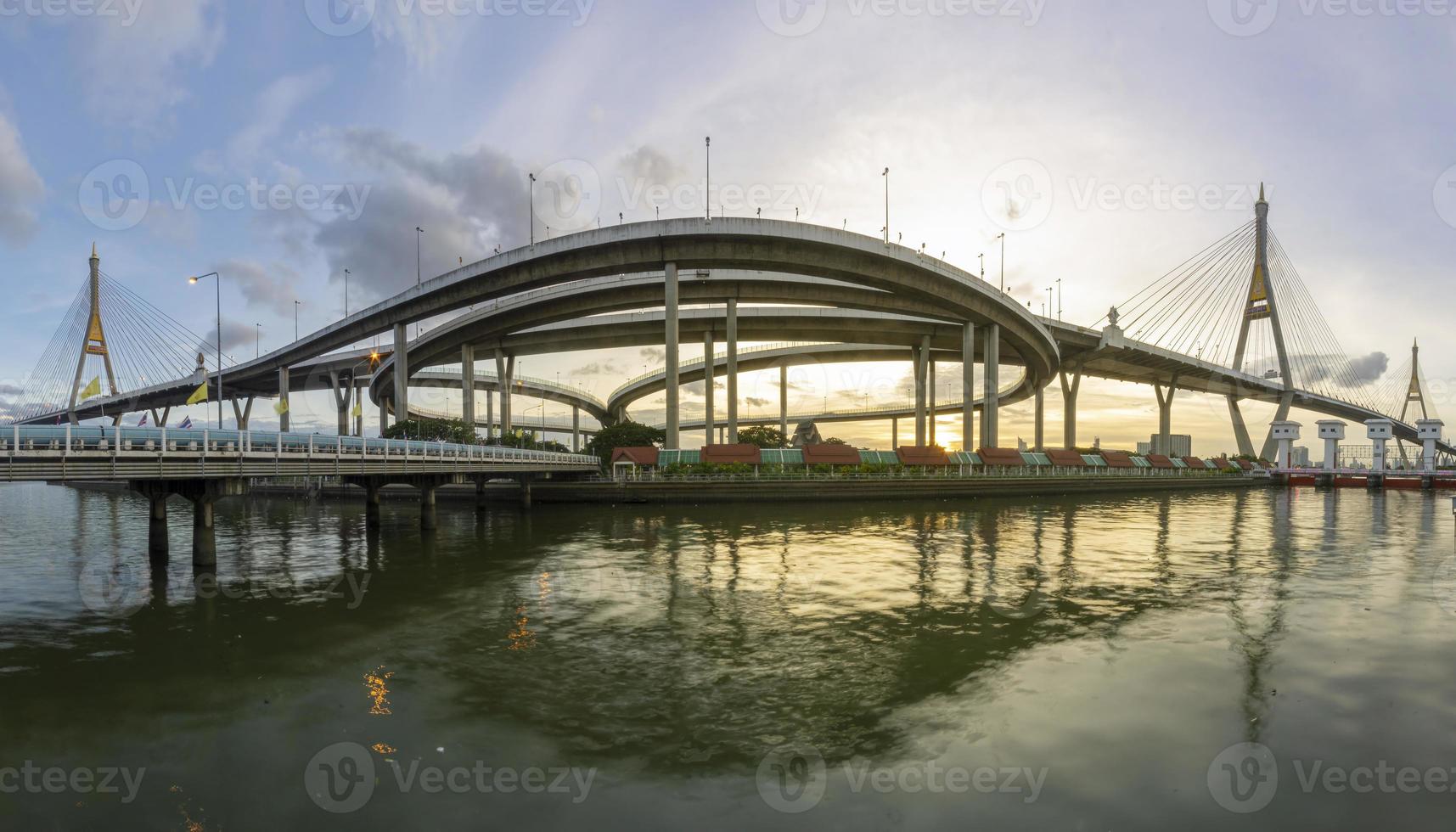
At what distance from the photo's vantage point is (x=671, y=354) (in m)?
68.3

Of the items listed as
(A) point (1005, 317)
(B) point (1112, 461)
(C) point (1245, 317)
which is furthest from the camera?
(C) point (1245, 317)

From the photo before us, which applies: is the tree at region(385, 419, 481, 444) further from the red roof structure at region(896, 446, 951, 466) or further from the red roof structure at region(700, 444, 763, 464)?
the red roof structure at region(896, 446, 951, 466)

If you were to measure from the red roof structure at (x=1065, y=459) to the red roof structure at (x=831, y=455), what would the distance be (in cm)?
3565

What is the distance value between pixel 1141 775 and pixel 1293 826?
1.64 metres

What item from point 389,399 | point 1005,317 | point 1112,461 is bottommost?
point 1112,461

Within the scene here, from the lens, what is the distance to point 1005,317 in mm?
84375

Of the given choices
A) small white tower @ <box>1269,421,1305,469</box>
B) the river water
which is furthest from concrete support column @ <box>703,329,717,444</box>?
small white tower @ <box>1269,421,1305,469</box>

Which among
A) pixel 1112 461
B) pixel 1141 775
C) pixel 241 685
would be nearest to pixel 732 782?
pixel 1141 775

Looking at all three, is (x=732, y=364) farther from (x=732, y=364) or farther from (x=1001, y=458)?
(x=1001, y=458)

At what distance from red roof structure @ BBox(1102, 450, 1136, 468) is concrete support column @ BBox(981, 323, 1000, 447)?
1988 centimetres

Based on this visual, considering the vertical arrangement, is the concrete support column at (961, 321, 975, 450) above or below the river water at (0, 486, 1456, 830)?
above

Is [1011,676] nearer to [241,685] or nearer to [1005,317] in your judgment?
[241,685]

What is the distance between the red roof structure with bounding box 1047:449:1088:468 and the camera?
91875mm

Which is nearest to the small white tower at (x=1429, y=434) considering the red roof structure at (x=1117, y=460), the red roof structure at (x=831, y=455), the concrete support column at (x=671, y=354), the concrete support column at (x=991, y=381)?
the red roof structure at (x=1117, y=460)
